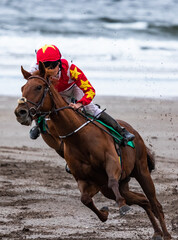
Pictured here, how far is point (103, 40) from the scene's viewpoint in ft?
92.6

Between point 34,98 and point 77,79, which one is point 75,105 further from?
point 34,98

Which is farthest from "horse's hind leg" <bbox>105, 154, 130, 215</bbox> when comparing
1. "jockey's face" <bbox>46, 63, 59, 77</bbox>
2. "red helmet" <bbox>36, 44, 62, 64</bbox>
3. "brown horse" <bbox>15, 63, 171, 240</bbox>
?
"red helmet" <bbox>36, 44, 62, 64</bbox>

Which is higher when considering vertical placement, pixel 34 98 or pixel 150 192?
pixel 34 98

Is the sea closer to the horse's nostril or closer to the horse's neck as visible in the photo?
the horse's neck

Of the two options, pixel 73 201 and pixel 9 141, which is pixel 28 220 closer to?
pixel 73 201

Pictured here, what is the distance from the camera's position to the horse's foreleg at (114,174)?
608 cm

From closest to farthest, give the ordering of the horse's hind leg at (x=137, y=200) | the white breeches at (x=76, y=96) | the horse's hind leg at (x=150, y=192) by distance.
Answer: the white breeches at (x=76, y=96), the horse's hind leg at (x=137, y=200), the horse's hind leg at (x=150, y=192)

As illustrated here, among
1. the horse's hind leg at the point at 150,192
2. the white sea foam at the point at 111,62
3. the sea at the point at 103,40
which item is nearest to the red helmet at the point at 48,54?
the horse's hind leg at the point at 150,192

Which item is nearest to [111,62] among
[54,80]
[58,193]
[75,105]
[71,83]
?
[58,193]

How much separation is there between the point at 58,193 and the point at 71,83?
2.81 metres

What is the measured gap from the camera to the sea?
20.4 m

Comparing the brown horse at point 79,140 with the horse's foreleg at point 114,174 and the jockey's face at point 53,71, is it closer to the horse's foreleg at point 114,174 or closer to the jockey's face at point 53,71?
the horse's foreleg at point 114,174

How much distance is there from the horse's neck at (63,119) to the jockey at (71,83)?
0.11 metres

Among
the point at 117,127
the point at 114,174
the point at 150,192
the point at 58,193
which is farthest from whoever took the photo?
the point at 58,193
